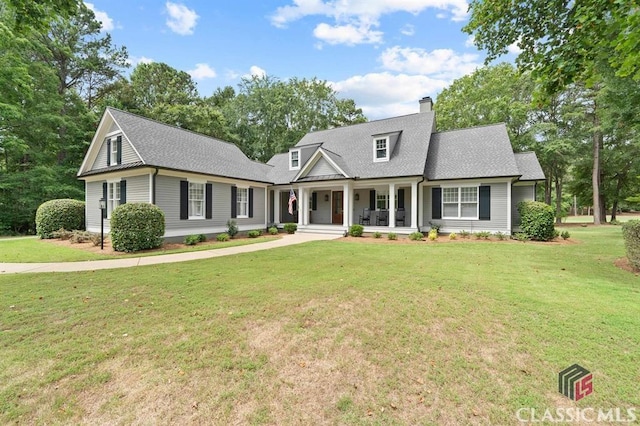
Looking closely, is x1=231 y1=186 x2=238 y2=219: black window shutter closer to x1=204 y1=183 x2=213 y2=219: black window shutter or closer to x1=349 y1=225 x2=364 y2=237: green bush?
x1=204 y1=183 x2=213 y2=219: black window shutter

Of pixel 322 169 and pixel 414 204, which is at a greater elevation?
pixel 322 169

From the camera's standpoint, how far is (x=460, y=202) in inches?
573

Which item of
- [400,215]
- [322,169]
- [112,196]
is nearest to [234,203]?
[322,169]

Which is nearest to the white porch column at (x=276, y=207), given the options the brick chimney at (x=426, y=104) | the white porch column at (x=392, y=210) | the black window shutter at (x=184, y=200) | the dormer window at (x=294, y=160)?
the dormer window at (x=294, y=160)

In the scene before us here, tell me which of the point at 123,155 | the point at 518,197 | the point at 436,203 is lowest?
the point at 436,203

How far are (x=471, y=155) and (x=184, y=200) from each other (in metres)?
14.8

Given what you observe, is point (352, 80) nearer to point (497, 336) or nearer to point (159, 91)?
point (159, 91)

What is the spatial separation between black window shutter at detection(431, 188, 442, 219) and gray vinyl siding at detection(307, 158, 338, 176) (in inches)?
216

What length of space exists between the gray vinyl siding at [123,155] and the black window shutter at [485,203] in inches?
630

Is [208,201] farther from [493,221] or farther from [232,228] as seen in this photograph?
[493,221]

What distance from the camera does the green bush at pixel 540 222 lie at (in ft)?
41.1

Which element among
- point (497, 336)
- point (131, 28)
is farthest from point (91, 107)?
point (497, 336)

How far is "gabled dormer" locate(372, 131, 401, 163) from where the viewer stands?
16.2 meters

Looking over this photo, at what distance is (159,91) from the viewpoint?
32625 mm
